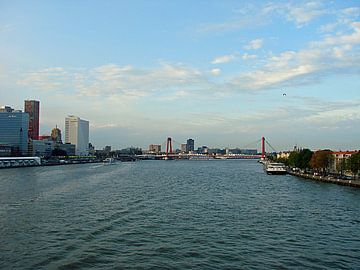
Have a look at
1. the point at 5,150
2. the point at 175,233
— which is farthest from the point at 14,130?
the point at 175,233

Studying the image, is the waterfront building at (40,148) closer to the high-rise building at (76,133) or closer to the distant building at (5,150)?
the distant building at (5,150)

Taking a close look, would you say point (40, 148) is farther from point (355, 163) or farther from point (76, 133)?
point (355, 163)

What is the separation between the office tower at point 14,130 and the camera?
277ft

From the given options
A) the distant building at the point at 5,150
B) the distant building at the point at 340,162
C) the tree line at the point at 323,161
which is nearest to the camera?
the tree line at the point at 323,161

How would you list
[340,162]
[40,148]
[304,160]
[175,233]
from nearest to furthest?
[175,233] < [340,162] < [304,160] < [40,148]

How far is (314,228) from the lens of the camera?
12.3m

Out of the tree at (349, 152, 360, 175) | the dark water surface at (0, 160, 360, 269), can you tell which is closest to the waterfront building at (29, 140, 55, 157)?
the tree at (349, 152, 360, 175)

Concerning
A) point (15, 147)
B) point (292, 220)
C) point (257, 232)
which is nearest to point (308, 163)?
point (292, 220)

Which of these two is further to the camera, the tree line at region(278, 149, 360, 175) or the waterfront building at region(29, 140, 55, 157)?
the waterfront building at region(29, 140, 55, 157)

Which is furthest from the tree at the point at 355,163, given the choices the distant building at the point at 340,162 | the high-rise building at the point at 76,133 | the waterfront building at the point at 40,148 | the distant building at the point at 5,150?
the high-rise building at the point at 76,133

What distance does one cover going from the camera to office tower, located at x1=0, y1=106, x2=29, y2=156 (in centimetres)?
8431

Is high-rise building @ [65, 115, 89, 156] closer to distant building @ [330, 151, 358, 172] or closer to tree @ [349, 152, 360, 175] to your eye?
distant building @ [330, 151, 358, 172]

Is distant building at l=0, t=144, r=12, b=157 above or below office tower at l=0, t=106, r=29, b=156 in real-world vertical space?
below

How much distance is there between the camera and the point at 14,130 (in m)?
84.9
